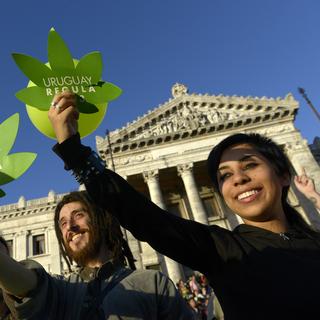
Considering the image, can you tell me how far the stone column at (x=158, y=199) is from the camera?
72.7 ft

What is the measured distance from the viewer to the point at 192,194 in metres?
Result: 25.3

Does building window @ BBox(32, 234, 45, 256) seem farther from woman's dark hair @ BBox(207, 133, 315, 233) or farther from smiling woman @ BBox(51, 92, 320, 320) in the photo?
smiling woman @ BBox(51, 92, 320, 320)

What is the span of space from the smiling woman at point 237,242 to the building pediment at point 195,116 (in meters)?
25.8

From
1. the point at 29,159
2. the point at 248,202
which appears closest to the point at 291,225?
the point at 248,202

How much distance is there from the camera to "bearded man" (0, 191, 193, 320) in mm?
1903

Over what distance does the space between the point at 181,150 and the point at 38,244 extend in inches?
658

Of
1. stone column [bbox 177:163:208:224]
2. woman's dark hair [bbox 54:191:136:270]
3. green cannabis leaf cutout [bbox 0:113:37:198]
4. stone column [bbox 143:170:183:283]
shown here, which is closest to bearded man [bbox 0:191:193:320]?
woman's dark hair [bbox 54:191:136:270]

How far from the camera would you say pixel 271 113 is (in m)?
28.2

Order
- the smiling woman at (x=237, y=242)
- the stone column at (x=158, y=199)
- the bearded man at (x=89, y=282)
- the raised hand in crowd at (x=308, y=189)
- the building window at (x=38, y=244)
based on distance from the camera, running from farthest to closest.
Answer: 1. the building window at (x=38, y=244)
2. the stone column at (x=158, y=199)
3. the raised hand in crowd at (x=308, y=189)
4. the bearded man at (x=89, y=282)
5. the smiling woman at (x=237, y=242)

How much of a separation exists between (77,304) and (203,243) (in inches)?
45.4

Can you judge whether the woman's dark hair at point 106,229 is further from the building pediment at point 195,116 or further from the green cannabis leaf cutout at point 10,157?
the building pediment at point 195,116

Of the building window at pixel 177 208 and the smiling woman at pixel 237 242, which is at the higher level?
the building window at pixel 177 208

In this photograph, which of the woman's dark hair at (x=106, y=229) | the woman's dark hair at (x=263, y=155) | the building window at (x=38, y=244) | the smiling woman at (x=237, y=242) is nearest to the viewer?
the smiling woman at (x=237, y=242)

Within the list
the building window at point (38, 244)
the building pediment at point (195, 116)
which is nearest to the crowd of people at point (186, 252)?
the building pediment at point (195, 116)
